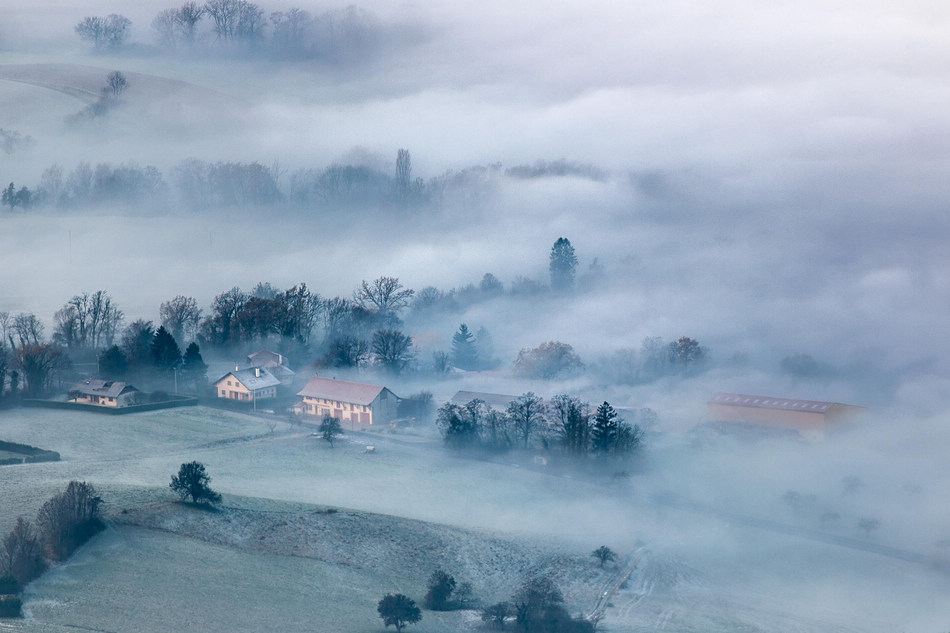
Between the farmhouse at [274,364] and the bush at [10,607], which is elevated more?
the farmhouse at [274,364]

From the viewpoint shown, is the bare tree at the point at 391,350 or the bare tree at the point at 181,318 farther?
the bare tree at the point at 181,318

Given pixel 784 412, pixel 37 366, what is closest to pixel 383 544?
pixel 784 412

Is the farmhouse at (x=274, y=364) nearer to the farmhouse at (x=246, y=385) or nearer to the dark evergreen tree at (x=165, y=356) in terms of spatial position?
the farmhouse at (x=246, y=385)

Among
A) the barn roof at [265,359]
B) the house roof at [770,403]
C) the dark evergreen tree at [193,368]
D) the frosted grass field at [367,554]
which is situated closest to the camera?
the frosted grass field at [367,554]

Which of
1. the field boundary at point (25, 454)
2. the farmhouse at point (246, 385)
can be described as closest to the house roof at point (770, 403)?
the farmhouse at point (246, 385)

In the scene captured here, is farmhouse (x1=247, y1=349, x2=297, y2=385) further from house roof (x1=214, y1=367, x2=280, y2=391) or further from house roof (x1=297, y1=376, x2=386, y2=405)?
house roof (x1=297, y1=376, x2=386, y2=405)

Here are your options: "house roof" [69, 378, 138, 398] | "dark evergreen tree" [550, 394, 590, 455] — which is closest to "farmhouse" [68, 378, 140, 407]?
"house roof" [69, 378, 138, 398]

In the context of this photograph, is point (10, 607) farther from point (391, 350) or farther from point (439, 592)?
point (391, 350)

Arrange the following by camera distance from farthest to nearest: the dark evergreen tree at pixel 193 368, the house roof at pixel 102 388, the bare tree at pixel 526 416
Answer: the dark evergreen tree at pixel 193 368 < the house roof at pixel 102 388 < the bare tree at pixel 526 416
